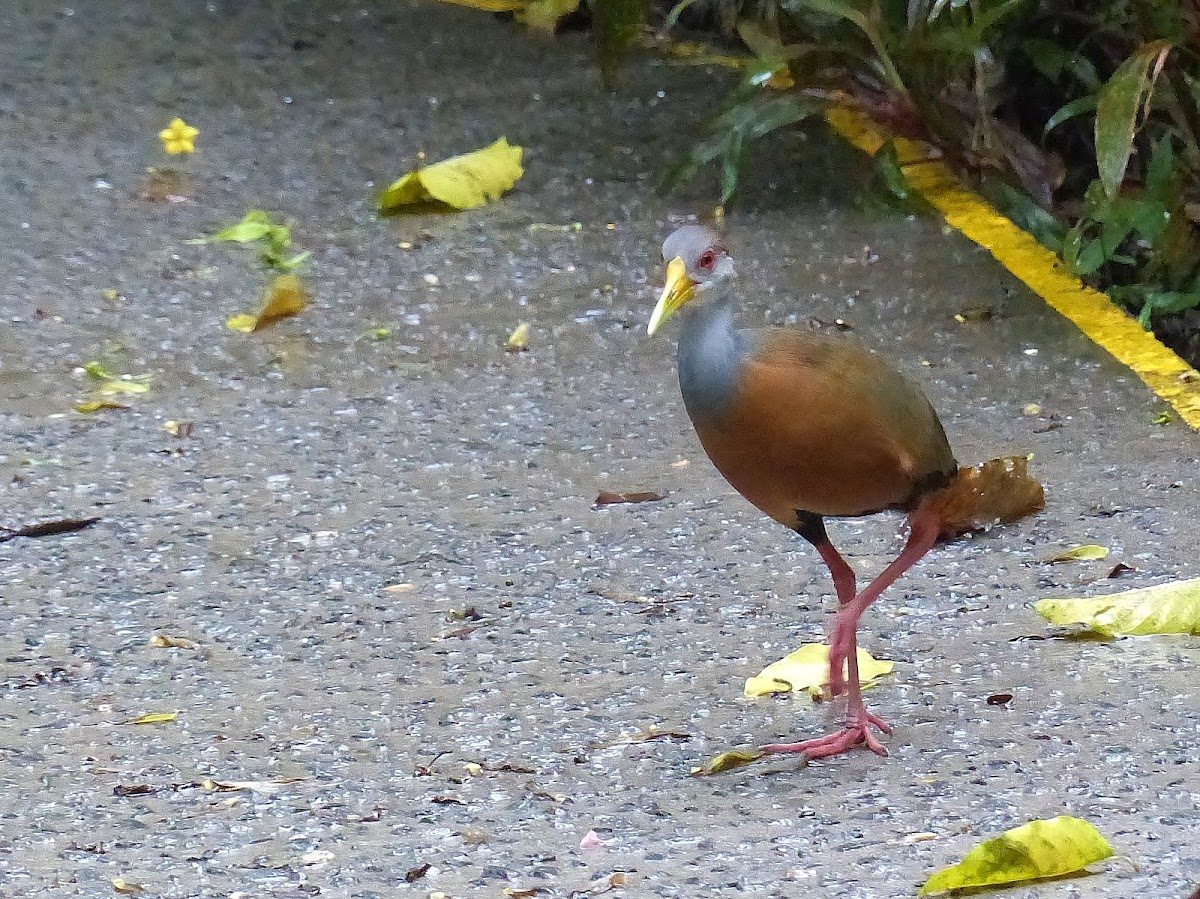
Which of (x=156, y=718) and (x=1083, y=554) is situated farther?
(x=1083, y=554)

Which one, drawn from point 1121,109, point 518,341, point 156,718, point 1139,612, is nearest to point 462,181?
point 518,341

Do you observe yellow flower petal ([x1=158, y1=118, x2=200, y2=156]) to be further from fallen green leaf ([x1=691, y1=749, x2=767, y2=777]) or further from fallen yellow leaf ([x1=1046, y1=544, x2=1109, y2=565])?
fallen green leaf ([x1=691, y1=749, x2=767, y2=777])

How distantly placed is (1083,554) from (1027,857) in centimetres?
150

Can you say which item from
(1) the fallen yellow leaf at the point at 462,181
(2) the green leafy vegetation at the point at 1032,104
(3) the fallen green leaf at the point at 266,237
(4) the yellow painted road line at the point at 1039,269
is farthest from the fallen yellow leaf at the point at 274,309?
(4) the yellow painted road line at the point at 1039,269

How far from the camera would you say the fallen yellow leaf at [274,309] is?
5.65 m

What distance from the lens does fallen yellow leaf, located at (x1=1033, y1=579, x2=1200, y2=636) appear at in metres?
3.60

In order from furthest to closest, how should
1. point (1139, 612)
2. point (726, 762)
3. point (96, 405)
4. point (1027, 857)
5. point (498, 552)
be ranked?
point (96, 405)
point (498, 552)
point (1139, 612)
point (726, 762)
point (1027, 857)

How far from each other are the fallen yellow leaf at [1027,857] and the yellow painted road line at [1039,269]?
87.7 inches

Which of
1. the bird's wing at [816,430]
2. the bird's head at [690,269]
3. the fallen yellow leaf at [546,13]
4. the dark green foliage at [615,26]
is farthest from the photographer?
the fallen yellow leaf at [546,13]

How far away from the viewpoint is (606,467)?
4707 millimetres

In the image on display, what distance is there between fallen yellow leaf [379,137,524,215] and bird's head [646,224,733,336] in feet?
11.2

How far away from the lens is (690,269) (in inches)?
126

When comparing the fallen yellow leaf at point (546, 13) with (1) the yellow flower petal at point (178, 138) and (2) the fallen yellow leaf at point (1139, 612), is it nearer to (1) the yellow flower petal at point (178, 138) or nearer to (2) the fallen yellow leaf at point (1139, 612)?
(1) the yellow flower petal at point (178, 138)

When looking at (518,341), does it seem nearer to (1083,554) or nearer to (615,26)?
(615,26)
